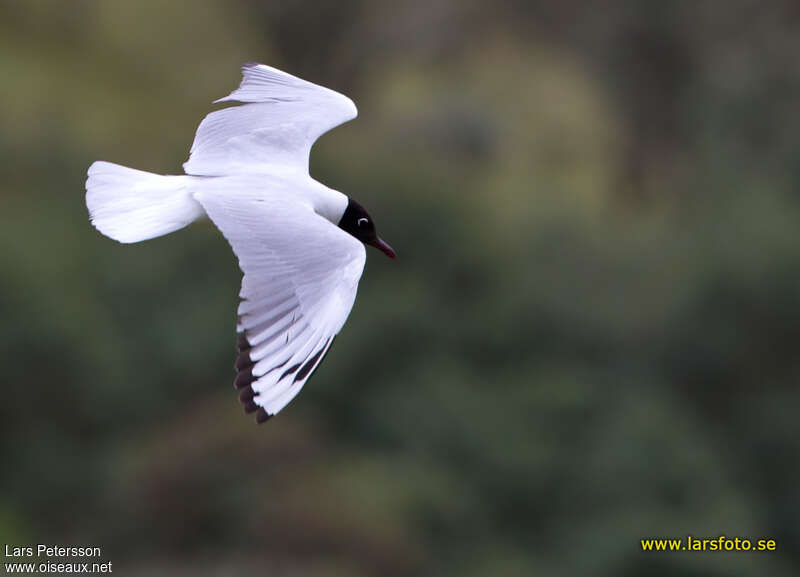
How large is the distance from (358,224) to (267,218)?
894 millimetres

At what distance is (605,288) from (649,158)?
42.6 feet

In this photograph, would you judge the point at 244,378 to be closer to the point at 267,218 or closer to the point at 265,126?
the point at 267,218

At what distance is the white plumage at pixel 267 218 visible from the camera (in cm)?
458

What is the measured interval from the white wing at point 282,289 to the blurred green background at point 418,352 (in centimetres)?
760

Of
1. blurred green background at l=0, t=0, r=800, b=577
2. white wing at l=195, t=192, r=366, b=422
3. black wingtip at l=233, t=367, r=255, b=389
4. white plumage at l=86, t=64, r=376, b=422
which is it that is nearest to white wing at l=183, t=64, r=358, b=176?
white plumage at l=86, t=64, r=376, b=422

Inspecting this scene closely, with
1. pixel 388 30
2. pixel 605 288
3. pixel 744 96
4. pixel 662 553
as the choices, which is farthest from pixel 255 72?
pixel 388 30

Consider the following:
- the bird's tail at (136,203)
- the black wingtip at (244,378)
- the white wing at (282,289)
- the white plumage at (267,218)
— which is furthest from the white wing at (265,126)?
the black wingtip at (244,378)

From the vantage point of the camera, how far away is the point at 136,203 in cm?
516

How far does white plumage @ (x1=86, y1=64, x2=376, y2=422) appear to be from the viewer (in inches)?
180

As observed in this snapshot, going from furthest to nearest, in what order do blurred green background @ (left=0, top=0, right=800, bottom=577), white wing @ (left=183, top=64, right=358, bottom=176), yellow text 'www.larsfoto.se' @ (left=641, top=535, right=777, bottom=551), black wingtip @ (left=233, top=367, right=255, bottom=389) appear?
blurred green background @ (left=0, top=0, right=800, bottom=577) → yellow text 'www.larsfoto.se' @ (left=641, top=535, right=777, bottom=551) → white wing @ (left=183, top=64, right=358, bottom=176) → black wingtip @ (left=233, top=367, right=255, bottom=389)

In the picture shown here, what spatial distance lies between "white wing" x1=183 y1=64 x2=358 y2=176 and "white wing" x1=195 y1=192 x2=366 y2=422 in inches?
19.0

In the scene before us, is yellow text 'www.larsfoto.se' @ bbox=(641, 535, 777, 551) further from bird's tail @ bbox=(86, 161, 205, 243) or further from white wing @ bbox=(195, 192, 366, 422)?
white wing @ bbox=(195, 192, 366, 422)

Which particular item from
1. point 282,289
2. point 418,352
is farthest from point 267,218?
point 418,352

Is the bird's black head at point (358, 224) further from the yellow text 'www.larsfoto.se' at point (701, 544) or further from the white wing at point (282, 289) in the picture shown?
the yellow text 'www.larsfoto.se' at point (701, 544)
